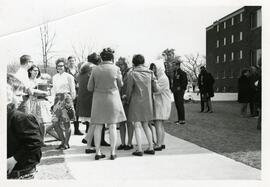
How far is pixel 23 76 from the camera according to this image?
5156 mm

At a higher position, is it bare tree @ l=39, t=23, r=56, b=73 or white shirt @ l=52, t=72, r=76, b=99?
bare tree @ l=39, t=23, r=56, b=73

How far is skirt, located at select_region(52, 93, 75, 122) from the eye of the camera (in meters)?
5.55

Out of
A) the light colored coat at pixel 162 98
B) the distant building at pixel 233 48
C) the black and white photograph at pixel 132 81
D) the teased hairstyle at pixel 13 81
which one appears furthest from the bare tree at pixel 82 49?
the distant building at pixel 233 48

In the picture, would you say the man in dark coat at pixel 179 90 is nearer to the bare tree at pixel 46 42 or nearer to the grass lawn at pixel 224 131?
the grass lawn at pixel 224 131

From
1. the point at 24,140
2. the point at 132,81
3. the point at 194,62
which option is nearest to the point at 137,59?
the point at 132,81

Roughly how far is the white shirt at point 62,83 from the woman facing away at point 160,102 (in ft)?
3.96

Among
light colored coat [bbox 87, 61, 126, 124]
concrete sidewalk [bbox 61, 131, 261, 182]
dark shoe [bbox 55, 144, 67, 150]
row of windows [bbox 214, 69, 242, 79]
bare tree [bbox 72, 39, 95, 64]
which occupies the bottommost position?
concrete sidewalk [bbox 61, 131, 261, 182]

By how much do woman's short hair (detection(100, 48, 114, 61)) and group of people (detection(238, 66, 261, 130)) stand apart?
1846 millimetres

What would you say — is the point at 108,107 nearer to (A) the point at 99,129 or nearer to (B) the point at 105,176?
(A) the point at 99,129

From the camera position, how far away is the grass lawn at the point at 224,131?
4.95 m

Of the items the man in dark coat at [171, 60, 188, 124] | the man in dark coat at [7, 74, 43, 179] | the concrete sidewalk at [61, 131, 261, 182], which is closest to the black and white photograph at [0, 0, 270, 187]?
the concrete sidewalk at [61, 131, 261, 182]

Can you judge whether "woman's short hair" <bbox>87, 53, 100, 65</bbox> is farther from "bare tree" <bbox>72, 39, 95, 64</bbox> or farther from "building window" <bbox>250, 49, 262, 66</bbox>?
"building window" <bbox>250, 49, 262, 66</bbox>

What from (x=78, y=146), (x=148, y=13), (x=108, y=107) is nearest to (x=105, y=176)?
(x=108, y=107)

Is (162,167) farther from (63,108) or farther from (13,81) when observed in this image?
(13,81)
